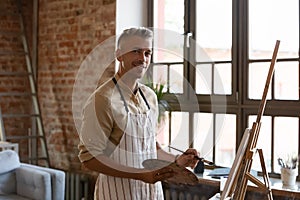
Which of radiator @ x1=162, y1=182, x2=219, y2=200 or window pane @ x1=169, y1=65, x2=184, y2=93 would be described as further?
window pane @ x1=169, y1=65, x2=184, y2=93

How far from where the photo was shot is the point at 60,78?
5.34m

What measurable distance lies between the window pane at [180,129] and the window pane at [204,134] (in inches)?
4.0

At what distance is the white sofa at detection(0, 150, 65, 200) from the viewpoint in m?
4.41

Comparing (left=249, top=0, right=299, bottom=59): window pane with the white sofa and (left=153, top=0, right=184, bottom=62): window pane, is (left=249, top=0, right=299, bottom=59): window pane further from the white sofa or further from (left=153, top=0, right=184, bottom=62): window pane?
the white sofa

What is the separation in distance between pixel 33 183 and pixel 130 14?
6.03 feet

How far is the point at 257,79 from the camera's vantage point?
4.00 metres

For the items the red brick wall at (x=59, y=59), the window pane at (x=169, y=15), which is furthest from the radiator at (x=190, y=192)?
the window pane at (x=169, y=15)

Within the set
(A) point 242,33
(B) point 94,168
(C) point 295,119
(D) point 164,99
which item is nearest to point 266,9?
(A) point 242,33

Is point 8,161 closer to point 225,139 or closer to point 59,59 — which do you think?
point 59,59

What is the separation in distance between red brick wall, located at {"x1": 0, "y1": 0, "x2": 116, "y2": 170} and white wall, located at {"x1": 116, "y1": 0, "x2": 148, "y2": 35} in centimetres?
6

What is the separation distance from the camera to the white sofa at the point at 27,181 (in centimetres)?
441

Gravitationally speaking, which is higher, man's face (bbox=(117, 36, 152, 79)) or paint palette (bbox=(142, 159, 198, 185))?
man's face (bbox=(117, 36, 152, 79))

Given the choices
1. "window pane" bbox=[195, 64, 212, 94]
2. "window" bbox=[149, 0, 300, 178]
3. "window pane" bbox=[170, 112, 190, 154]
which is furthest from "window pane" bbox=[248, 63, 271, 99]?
"window pane" bbox=[170, 112, 190, 154]

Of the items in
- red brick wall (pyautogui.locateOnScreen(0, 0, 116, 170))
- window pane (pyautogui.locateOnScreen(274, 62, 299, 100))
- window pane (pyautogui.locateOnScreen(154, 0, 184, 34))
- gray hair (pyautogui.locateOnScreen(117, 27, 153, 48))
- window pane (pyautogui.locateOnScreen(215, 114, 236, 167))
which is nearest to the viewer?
gray hair (pyautogui.locateOnScreen(117, 27, 153, 48))
